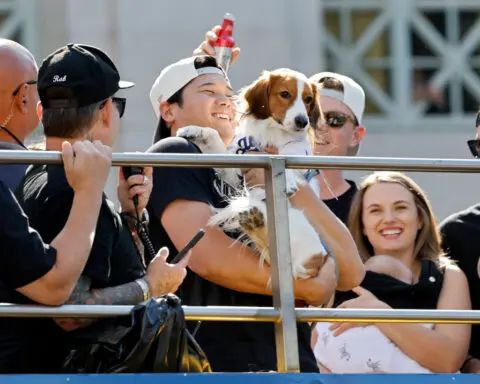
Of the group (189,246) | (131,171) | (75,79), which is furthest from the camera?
(131,171)

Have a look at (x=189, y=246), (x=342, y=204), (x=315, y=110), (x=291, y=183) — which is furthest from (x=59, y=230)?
(x=342, y=204)

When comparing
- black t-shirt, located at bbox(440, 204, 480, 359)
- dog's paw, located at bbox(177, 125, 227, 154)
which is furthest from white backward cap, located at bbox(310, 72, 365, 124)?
dog's paw, located at bbox(177, 125, 227, 154)

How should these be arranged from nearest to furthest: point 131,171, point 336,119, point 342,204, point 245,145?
1. point 131,171
2. point 245,145
3. point 342,204
4. point 336,119

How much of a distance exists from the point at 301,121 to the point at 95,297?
153cm

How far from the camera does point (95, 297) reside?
5.46 m

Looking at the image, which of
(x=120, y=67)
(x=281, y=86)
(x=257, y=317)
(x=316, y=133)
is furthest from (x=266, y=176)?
(x=120, y=67)

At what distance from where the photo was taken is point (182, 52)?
576 inches

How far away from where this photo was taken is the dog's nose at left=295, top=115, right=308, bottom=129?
21.8 feet

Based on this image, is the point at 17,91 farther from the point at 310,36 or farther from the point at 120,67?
the point at 310,36

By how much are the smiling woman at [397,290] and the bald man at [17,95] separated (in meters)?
1.45

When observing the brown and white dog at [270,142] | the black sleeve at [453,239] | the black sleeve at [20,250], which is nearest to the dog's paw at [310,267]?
the brown and white dog at [270,142]

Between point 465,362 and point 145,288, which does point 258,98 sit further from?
point 145,288

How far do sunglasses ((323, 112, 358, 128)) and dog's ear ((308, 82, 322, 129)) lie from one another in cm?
63

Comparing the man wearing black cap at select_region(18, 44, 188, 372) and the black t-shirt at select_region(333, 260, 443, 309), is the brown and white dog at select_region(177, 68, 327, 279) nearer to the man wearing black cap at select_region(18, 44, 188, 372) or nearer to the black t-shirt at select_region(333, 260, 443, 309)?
the man wearing black cap at select_region(18, 44, 188, 372)
